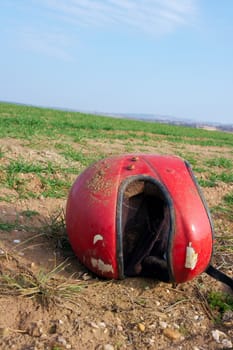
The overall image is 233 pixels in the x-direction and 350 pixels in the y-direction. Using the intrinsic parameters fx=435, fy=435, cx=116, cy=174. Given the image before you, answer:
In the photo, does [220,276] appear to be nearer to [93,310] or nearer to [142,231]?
[142,231]

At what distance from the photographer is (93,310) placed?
2.81 m

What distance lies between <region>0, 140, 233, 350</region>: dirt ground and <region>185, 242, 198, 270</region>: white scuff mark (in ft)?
0.93

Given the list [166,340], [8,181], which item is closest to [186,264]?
[166,340]

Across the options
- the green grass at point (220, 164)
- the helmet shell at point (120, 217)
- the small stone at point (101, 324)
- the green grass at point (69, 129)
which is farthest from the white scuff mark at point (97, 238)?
the green grass at point (220, 164)

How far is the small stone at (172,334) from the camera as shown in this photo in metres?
2.65

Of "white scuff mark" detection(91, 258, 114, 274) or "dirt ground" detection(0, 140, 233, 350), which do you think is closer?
"dirt ground" detection(0, 140, 233, 350)

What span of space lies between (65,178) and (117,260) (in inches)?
118

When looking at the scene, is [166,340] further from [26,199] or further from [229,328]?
[26,199]

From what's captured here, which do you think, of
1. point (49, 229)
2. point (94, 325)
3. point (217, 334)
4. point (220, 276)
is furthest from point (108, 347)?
point (49, 229)

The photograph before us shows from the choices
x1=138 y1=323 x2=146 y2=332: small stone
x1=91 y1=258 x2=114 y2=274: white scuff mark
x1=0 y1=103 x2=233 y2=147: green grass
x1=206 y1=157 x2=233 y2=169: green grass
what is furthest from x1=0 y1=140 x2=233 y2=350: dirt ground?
x1=0 y1=103 x2=233 y2=147: green grass

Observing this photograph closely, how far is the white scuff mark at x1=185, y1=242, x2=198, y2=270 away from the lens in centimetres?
292

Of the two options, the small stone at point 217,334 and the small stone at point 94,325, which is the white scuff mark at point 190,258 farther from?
the small stone at point 94,325

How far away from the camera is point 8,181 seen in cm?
522

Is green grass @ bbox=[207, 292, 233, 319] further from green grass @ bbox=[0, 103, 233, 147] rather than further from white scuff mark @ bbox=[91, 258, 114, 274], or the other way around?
green grass @ bbox=[0, 103, 233, 147]
